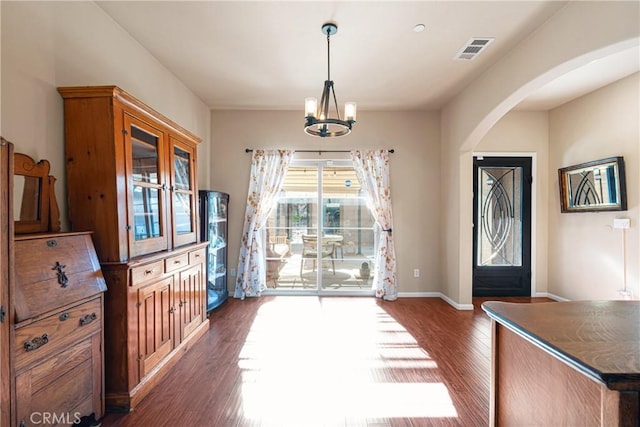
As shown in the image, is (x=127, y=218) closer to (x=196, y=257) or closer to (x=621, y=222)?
(x=196, y=257)

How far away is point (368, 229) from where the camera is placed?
454 cm

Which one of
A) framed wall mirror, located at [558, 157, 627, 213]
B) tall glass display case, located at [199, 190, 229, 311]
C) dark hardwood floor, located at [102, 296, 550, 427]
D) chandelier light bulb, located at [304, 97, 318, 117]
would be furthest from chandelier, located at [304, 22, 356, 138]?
framed wall mirror, located at [558, 157, 627, 213]

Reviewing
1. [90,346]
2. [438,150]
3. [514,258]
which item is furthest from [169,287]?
[514,258]

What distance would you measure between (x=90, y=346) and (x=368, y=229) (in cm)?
361

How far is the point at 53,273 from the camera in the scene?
1.47 m

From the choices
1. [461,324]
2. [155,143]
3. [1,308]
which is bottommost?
[461,324]

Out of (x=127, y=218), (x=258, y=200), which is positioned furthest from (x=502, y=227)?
(x=127, y=218)

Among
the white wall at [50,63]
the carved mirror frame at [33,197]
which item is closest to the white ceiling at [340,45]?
Answer: the white wall at [50,63]

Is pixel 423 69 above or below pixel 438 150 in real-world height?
above

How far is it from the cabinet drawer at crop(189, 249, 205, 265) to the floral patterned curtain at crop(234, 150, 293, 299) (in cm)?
126

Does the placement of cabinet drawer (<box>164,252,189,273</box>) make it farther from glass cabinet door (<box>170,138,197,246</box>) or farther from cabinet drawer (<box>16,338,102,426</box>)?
cabinet drawer (<box>16,338,102,426</box>)

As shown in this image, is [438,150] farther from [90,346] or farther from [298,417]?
[90,346]

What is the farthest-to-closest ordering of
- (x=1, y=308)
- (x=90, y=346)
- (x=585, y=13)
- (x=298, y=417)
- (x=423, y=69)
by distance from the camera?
(x=423, y=69) → (x=585, y=13) → (x=298, y=417) → (x=90, y=346) → (x=1, y=308)

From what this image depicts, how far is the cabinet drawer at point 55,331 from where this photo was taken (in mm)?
1302
